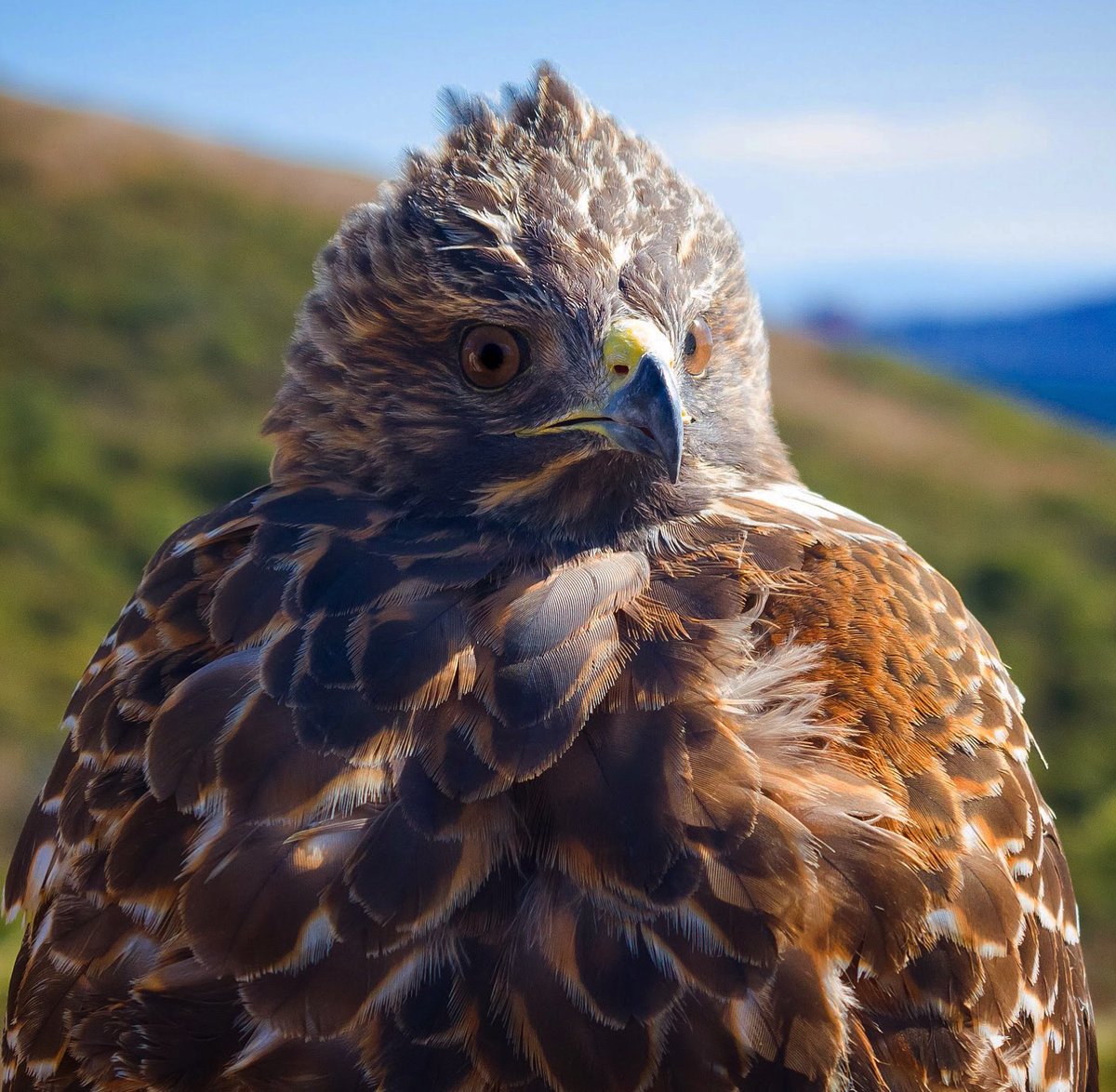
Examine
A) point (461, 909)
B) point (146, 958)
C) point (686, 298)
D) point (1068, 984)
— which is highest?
point (686, 298)

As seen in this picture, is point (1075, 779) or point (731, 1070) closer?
point (731, 1070)

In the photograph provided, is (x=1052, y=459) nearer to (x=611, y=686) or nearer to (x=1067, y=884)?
(x=1067, y=884)

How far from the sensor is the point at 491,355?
2.77 m

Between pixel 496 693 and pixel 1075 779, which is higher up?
pixel 496 693

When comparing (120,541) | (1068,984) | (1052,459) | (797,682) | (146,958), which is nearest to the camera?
(146,958)

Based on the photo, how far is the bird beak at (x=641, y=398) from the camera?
2.52 meters

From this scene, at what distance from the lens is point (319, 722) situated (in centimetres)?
224

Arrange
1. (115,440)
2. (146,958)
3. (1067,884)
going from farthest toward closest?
(115,440), (1067,884), (146,958)

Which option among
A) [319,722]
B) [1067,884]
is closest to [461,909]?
[319,722]

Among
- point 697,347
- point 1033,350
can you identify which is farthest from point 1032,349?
point 697,347

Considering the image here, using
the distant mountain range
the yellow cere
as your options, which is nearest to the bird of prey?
the yellow cere

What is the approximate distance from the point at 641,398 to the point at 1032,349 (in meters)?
17.2

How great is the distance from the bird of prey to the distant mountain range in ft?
45.8

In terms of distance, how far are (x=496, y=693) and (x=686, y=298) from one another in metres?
1.07
